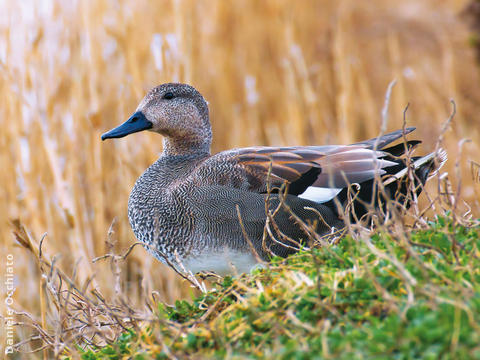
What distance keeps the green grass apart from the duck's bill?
4.52ft

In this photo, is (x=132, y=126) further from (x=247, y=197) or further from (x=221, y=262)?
(x=221, y=262)

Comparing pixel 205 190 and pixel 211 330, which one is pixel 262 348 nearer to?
pixel 211 330

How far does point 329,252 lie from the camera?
1707 millimetres

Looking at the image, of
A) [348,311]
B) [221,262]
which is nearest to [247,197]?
[221,262]

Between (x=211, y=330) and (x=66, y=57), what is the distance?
324 centimetres

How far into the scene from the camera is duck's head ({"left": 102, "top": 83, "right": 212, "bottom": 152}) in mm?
3205

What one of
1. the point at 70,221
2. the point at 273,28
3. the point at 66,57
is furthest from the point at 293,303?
the point at 273,28

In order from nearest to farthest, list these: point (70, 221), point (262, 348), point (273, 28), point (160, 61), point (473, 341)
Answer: point (473, 341) → point (262, 348) → point (70, 221) → point (160, 61) → point (273, 28)

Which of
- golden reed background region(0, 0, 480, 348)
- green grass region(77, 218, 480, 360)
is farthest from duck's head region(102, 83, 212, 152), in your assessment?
green grass region(77, 218, 480, 360)

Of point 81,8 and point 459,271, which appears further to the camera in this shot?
point 81,8

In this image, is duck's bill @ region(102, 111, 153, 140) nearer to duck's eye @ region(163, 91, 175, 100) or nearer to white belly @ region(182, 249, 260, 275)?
duck's eye @ region(163, 91, 175, 100)

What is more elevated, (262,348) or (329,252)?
(329,252)

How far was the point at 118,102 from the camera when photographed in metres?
4.43

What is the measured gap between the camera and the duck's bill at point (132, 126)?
120 inches
